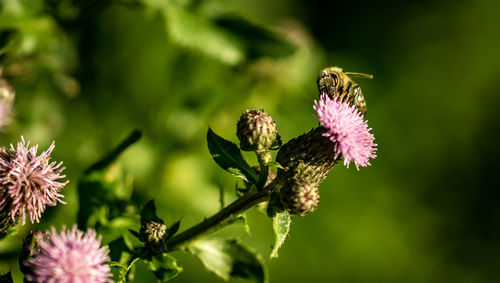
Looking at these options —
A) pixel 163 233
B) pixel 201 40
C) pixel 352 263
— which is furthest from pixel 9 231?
pixel 352 263

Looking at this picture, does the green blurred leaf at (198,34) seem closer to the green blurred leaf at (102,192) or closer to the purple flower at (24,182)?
the green blurred leaf at (102,192)

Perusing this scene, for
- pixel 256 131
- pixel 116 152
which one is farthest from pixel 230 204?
pixel 116 152

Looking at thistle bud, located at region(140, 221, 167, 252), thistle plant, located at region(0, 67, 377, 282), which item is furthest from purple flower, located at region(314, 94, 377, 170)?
thistle bud, located at region(140, 221, 167, 252)

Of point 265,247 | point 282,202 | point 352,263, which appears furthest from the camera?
point 352,263

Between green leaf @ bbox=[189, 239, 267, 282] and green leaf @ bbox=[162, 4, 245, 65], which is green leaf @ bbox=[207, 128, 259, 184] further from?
green leaf @ bbox=[162, 4, 245, 65]

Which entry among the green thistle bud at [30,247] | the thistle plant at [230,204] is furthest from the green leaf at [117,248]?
the green thistle bud at [30,247]

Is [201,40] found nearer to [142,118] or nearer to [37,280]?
[142,118]

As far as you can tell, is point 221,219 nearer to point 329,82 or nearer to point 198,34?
point 329,82

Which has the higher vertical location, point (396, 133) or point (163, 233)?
point (396, 133)
